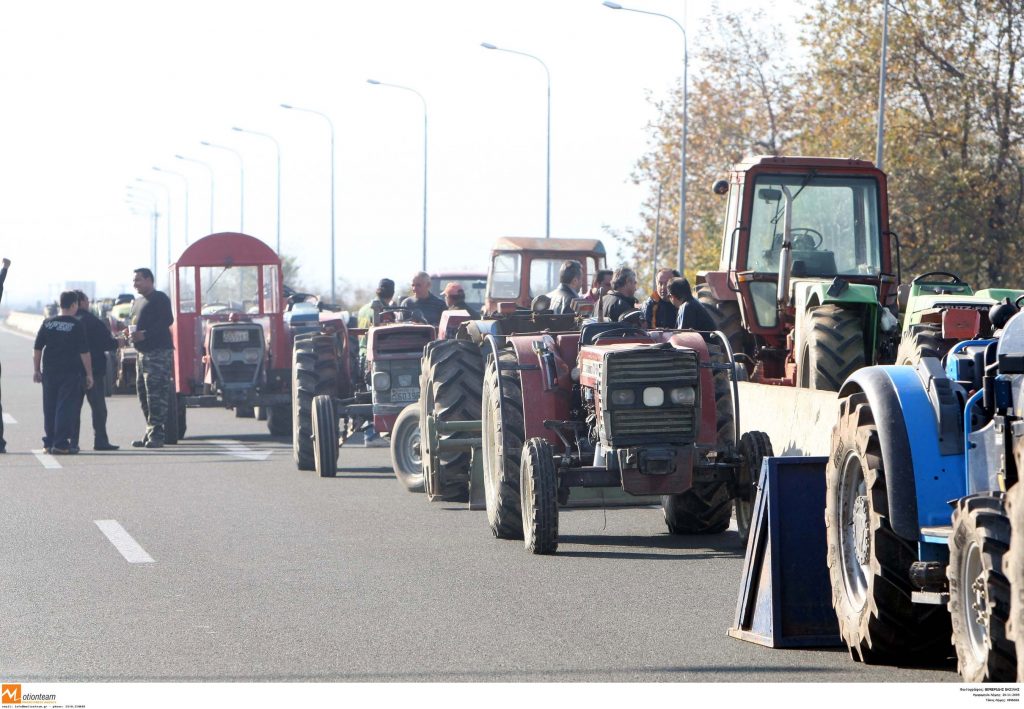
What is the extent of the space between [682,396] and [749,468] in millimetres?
683

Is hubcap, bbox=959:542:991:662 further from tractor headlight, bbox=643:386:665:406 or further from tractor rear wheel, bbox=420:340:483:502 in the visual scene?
tractor rear wheel, bbox=420:340:483:502

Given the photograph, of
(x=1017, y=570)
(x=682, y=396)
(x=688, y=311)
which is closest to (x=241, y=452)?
(x=688, y=311)

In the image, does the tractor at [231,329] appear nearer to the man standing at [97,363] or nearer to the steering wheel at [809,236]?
the man standing at [97,363]

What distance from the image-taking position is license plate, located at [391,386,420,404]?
16328mm

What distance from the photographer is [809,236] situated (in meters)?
18.0

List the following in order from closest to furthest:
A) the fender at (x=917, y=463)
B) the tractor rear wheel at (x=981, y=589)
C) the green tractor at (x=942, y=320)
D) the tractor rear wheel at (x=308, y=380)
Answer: the tractor rear wheel at (x=981, y=589), the fender at (x=917, y=463), the green tractor at (x=942, y=320), the tractor rear wheel at (x=308, y=380)

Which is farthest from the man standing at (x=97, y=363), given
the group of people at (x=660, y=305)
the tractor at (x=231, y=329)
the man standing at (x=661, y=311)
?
the man standing at (x=661, y=311)

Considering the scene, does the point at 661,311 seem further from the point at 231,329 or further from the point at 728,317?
the point at 231,329

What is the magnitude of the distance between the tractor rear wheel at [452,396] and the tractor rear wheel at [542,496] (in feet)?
8.22

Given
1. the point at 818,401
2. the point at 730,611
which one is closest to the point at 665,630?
the point at 730,611

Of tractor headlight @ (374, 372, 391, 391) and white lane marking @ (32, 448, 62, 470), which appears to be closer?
tractor headlight @ (374, 372, 391, 391)

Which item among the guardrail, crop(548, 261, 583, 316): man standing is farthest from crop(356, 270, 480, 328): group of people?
the guardrail

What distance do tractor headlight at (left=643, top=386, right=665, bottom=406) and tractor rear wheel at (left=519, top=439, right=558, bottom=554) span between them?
0.66m

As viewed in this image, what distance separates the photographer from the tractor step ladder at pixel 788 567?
25.2 feet
